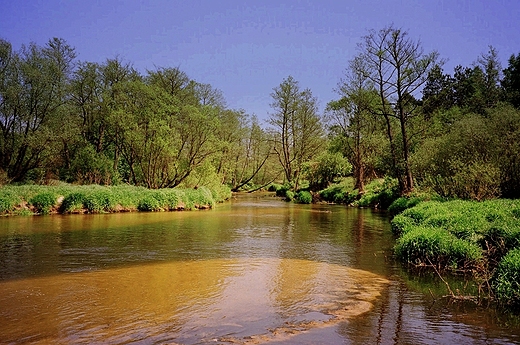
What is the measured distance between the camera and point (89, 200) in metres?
24.5

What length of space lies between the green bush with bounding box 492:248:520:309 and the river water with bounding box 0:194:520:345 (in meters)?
0.50

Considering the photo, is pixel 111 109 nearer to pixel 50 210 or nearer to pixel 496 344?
pixel 50 210

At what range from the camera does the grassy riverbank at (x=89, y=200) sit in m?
22.2

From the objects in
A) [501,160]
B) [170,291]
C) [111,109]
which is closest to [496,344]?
[170,291]

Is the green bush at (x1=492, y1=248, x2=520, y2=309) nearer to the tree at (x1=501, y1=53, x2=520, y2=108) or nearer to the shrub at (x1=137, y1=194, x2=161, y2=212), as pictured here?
the shrub at (x1=137, y1=194, x2=161, y2=212)

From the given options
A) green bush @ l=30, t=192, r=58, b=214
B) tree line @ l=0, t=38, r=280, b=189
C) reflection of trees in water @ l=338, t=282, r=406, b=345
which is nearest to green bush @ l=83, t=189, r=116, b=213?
green bush @ l=30, t=192, r=58, b=214

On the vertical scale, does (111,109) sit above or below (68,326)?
above

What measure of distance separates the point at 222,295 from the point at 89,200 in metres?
19.3

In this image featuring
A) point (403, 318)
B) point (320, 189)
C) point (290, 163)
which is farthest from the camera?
point (290, 163)

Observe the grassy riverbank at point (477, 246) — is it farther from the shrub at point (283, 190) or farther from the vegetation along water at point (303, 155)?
the shrub at point (283, 190)

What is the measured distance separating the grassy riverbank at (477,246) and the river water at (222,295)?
603 mm

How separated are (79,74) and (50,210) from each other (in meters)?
17.7

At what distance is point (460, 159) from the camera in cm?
2039

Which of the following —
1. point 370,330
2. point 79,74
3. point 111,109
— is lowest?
point 370,330
